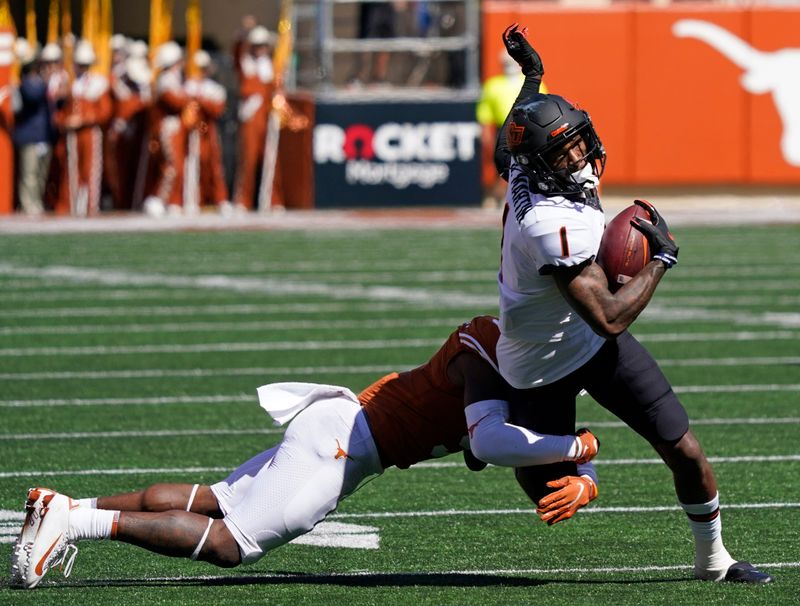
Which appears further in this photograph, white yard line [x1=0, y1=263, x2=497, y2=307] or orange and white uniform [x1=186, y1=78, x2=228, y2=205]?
orange and white uniform [x1=186, y1=78, x2=228, y2=205]

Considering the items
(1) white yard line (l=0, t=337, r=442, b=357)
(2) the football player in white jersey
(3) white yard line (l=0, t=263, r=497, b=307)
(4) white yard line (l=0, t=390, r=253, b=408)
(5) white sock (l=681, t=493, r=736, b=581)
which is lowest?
(3) white yard line (l=0, t=263, r=497, b=307)

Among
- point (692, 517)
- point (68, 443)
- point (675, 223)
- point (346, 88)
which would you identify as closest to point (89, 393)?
point (68, 443)

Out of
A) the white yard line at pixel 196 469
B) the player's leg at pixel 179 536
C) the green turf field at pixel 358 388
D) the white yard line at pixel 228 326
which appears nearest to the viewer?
the player's leg at pixel 179 536

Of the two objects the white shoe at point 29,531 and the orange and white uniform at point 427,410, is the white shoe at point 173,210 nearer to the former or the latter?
the orange and white uniform at point 427,410

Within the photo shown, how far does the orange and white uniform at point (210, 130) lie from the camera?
1988cm

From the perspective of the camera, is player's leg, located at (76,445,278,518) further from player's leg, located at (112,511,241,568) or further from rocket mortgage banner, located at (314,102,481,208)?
rocket mortgage banner, located at (314,102,481,208)

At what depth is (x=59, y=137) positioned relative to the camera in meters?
20.6

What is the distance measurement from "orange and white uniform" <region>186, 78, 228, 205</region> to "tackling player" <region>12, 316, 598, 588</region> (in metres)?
14.9

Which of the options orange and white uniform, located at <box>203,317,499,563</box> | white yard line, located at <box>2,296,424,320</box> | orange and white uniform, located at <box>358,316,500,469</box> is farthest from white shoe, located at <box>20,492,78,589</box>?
white yard line, located at <box>2,296,424,320</box>

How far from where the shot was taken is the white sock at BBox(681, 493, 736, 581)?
16.8ft

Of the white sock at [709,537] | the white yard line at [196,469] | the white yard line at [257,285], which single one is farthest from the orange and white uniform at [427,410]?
the white yard line at [257,285]

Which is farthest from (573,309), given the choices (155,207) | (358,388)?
(155,207)

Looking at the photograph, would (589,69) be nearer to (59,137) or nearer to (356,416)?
(59,137)

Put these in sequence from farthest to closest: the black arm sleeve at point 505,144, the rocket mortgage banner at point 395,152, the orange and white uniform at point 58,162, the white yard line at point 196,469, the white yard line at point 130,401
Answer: the orange and white uniform at point 58,162 → the rocket mortgage banner at point 395,152 → the white yard line at point 130,401 → the white yard line at point 196,469 → the black arm sleeve at point 505,144
